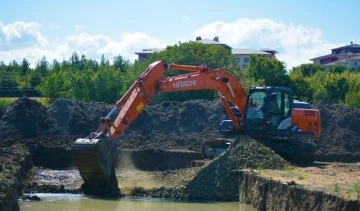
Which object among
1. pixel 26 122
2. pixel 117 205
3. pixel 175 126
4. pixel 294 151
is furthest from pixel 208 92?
pixel 117 205

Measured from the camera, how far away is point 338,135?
3519 cm

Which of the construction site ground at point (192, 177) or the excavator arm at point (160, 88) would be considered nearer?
the construction site ground at point (192, 177)

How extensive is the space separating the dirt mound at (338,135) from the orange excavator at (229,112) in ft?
22.1

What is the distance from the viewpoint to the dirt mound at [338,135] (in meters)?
32.7

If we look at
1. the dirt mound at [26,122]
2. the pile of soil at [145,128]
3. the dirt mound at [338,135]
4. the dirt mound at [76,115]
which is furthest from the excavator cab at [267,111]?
the dirt mound at [26,122]

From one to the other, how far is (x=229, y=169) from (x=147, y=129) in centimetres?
1374

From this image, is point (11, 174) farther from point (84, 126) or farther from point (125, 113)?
point (84, 126)

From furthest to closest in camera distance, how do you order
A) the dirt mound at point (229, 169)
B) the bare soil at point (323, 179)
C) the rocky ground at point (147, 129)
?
the rocky ground at point (147, 129) → the dirt mound at point (229, 169) → the bare soil at point (323, 179)

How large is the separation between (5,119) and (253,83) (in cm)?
2815

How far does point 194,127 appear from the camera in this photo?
3584 cm

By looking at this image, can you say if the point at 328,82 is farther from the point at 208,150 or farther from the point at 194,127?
the point at 208,150

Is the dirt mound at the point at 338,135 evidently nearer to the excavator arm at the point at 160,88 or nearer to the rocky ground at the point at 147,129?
the rocky ground at the point at 147,129

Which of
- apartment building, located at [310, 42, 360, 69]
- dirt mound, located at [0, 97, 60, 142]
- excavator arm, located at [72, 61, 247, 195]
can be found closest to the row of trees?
dirt mound, located at [0, 97, 60, 142]

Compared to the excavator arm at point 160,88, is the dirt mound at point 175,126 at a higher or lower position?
lower
